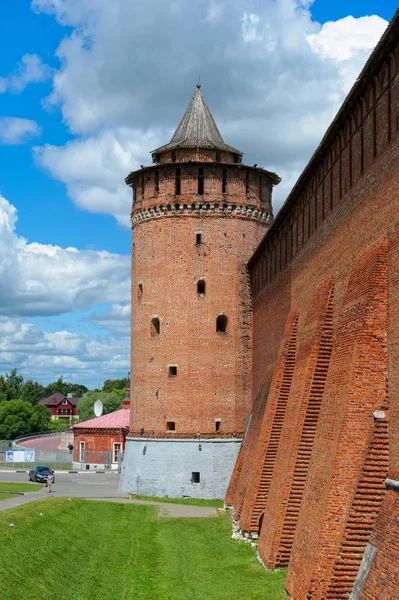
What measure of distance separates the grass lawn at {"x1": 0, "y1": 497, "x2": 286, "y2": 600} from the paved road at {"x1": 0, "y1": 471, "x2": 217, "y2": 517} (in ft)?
5.89

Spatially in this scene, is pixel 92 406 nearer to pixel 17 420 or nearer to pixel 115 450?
pixel 17 420

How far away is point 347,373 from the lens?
1223 centimetres

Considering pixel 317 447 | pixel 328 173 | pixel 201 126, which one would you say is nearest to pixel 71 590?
pixel 317 447

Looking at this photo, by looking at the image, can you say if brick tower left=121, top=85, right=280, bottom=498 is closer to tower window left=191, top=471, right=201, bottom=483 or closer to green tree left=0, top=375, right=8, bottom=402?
tower window left=191, top=471, right=201, bottom=483

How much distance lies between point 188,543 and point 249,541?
154cm

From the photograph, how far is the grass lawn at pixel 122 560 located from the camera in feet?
45.8

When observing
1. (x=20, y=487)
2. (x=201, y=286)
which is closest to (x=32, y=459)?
(x=20, y=487)

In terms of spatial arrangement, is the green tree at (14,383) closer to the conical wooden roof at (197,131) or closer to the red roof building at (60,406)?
the red roof building at (60,406)

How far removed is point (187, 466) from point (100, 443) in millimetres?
19250

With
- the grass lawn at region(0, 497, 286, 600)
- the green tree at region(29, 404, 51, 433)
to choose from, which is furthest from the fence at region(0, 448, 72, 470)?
the green tree at region(29, 404, 51, 433)

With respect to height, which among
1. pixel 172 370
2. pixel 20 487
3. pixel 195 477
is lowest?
pixel 20 487

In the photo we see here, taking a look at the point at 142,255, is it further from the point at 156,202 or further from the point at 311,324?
the point at 311,324

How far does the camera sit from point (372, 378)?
11.9 meters

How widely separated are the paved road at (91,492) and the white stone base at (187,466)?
1201 millimetres
